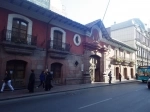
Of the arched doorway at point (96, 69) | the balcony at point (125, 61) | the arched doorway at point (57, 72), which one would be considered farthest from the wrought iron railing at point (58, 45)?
the balcony at point (125, 61)

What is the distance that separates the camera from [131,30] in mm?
37031

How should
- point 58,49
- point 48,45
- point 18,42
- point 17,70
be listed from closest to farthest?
point 18,42 → point 17,70 → point 48,45 → point 58,49

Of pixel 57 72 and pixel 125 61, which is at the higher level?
pixel 125 61

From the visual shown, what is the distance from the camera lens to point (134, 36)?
36.6 meters

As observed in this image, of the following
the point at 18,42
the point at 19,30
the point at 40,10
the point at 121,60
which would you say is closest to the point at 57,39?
the point at 40,10

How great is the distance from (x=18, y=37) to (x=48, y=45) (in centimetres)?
333

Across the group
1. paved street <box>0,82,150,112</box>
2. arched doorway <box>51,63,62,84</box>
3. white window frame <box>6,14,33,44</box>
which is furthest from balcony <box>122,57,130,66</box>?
paved street <box>0,82,150,112</box>

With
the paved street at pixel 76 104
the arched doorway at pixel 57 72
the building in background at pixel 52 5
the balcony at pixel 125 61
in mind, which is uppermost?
the building in background at pixel 52 5

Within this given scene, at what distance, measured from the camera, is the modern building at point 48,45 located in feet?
41.9

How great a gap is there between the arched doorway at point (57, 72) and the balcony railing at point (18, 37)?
3792 millimetres

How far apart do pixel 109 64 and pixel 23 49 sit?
16.3 metres

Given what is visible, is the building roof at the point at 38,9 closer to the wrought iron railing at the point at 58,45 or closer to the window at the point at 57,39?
the window at the point at 57,39

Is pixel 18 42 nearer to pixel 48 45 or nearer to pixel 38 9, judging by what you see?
pixel 48 45

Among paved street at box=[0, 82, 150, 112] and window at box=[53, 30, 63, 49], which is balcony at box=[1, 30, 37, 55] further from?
paved street at box=[0, 82, 150, 112]
